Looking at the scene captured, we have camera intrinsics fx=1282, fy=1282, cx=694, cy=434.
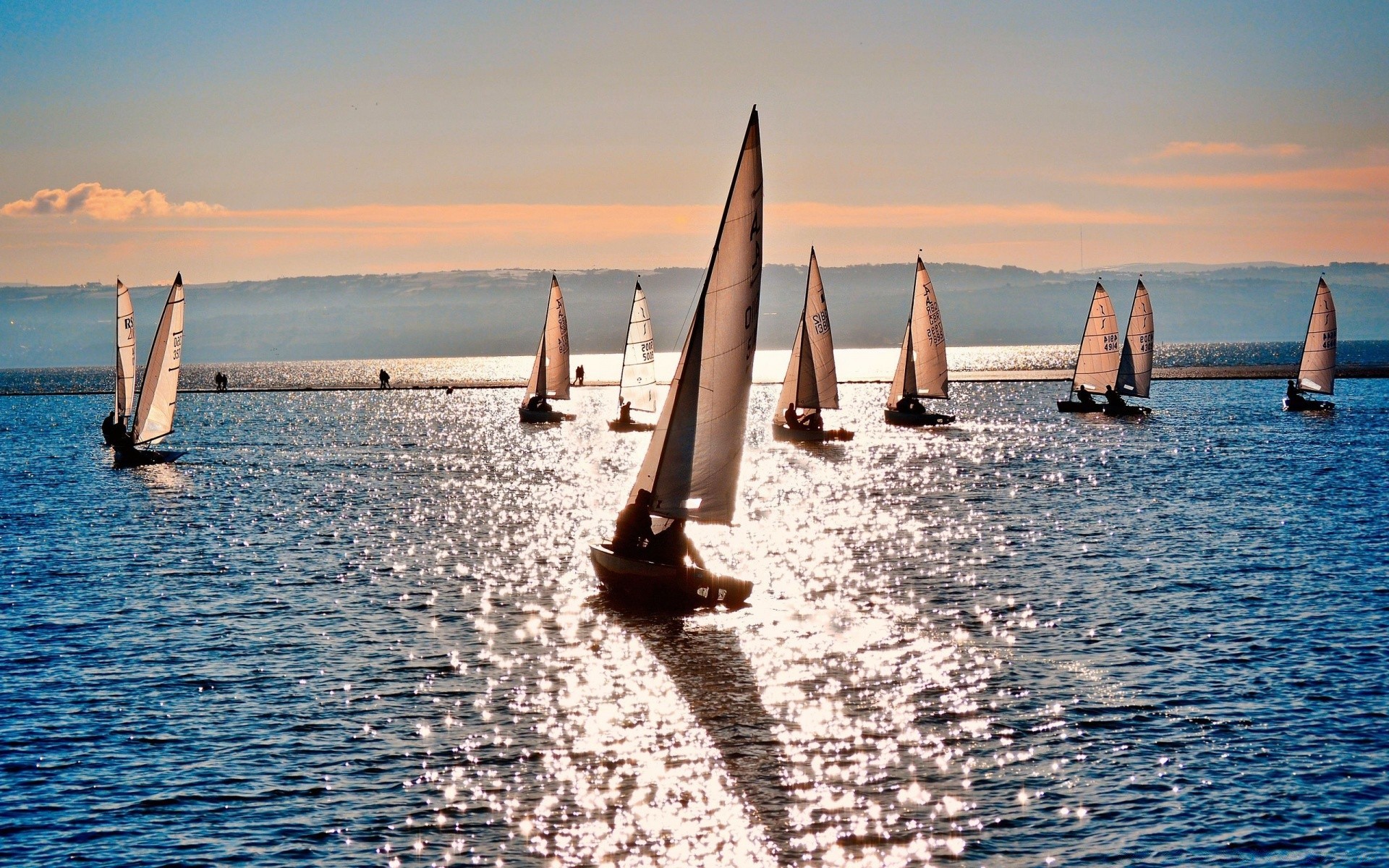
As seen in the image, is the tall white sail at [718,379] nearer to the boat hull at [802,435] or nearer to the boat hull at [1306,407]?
the boat hull at [802,435]

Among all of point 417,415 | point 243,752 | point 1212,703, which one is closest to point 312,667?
point 243,752

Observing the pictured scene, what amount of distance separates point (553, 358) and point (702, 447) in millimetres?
80667

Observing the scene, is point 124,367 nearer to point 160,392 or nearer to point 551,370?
point 160,392

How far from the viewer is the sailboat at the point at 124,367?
79625mm

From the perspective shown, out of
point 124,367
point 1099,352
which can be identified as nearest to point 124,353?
point 124,367

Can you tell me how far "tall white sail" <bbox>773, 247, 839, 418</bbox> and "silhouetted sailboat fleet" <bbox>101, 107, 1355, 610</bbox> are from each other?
111mm

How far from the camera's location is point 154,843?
20078 mm

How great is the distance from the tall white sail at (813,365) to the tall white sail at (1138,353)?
109ft

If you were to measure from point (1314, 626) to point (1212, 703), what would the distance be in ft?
28.3

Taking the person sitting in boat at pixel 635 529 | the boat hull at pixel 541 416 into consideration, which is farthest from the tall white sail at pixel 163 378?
the person sitting in boat at pixel 635 529

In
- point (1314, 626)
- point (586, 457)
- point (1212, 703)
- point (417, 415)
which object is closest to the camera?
point (1212, 703)

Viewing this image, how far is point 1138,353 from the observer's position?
4380 inches

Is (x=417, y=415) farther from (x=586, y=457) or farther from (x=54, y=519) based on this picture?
(x=54, y=519)

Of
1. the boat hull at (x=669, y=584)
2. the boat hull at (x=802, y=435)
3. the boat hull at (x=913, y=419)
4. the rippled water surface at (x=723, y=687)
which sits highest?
the boat hull at (x=913, y=419)
